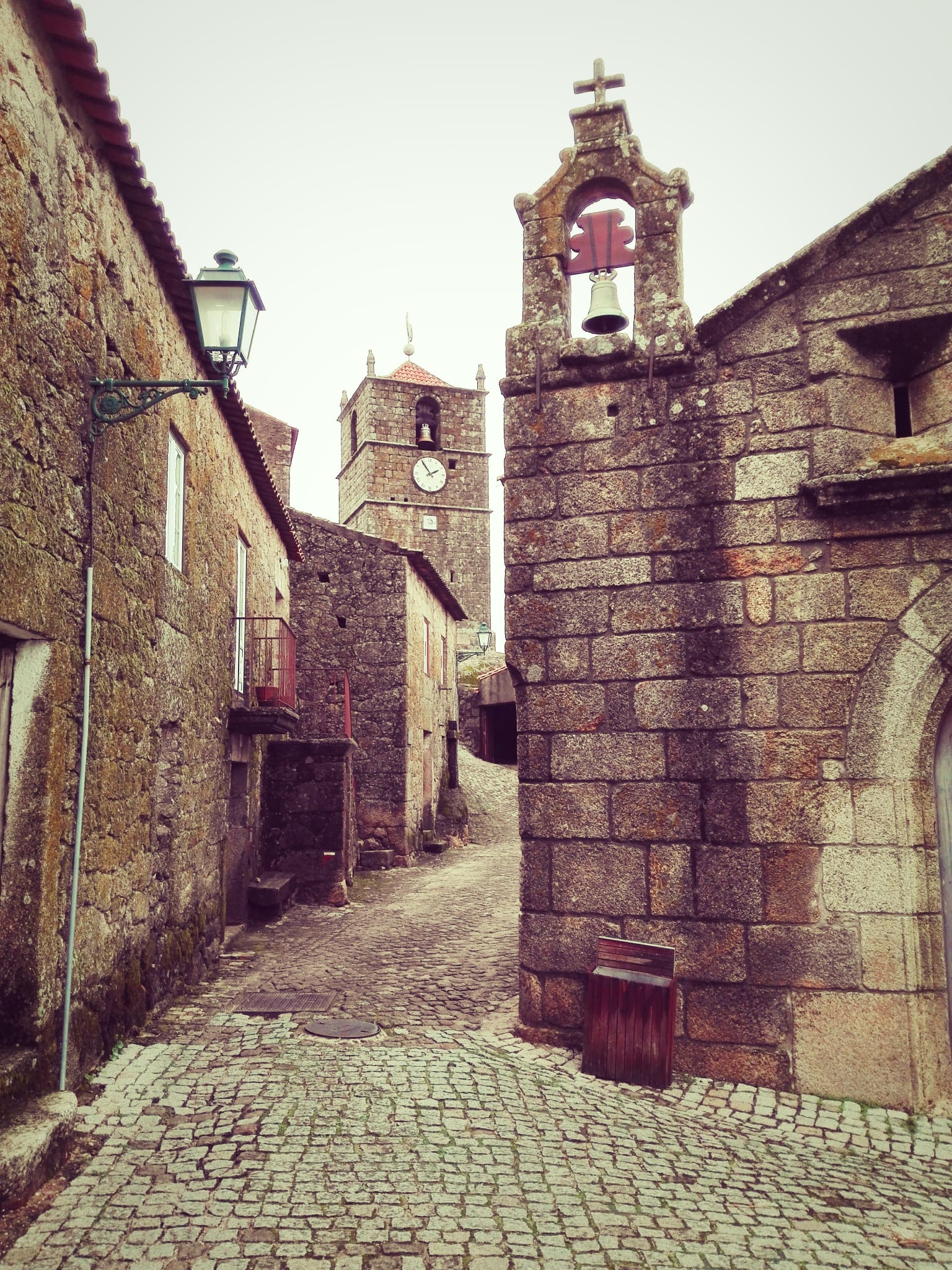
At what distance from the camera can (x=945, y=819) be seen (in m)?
4.83

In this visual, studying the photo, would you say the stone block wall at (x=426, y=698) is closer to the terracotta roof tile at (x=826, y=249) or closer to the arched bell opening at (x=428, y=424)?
the terracotta roof tile at (x=826, y=249)

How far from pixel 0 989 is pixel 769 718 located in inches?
148

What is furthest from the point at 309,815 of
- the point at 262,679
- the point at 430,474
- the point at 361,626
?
the point at 430,474

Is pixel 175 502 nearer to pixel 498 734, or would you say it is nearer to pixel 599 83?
pixel 599 83

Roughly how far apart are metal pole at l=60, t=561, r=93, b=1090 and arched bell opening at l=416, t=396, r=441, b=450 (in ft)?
96.7

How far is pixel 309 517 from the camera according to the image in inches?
610

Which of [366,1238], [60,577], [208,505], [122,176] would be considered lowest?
[366,1238]

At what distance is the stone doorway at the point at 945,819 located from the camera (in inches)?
186

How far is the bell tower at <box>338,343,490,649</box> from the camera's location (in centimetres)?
3275

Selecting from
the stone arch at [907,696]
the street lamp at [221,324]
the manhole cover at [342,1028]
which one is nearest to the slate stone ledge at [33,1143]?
the manhole cover at [342,1028]

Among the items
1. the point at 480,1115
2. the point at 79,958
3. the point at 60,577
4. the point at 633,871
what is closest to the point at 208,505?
the point at 60,577

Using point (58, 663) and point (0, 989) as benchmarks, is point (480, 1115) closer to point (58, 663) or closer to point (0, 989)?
point (0, 989)

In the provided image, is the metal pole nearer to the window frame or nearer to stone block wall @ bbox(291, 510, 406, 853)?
the window frame

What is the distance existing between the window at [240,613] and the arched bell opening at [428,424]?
2440cm
